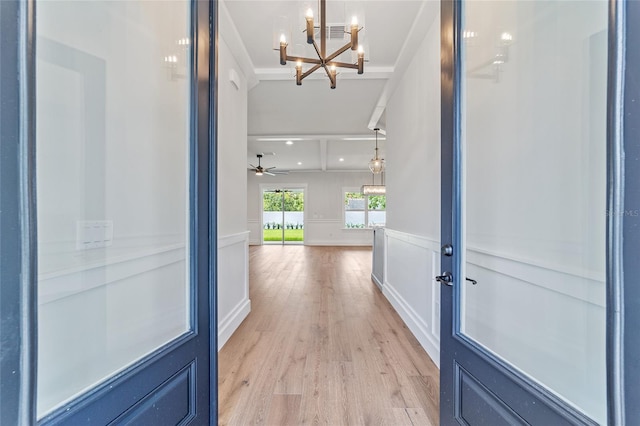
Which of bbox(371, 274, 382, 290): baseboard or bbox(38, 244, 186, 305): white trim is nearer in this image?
bbox(38, 244, 186, 305): white trim

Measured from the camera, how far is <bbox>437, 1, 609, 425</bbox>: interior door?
815 millimetres

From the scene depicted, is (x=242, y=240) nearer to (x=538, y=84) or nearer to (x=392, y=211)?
(x=392, y=211)

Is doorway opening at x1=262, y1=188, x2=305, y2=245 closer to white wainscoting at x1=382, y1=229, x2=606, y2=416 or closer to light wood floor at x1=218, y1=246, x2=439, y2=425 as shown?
light wood floor at x1=218, y1=246, x2=439, y2=425

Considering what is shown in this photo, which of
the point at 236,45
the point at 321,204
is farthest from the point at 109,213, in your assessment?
the point at 321,204

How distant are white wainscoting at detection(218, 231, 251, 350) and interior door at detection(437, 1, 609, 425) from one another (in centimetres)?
173

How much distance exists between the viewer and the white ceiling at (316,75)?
2.12 meters

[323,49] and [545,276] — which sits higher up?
[323,49]

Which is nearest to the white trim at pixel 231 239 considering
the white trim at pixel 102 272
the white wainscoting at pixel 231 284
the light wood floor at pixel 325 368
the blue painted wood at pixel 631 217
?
the white wainscoting at pixel 231 284

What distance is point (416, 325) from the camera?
8.27 feet

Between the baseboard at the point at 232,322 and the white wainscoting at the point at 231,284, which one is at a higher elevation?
the white wainscoting at the point at 231,284

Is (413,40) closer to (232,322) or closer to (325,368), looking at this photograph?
(325,368)

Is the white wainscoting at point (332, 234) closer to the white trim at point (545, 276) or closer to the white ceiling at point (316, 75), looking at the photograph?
the white ceiling at point (316, 75)

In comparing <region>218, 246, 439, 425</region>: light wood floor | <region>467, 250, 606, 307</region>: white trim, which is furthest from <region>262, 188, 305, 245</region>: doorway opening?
<region>467, 250, 606, 307</region>: white trim

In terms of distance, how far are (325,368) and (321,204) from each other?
28.4 ft
